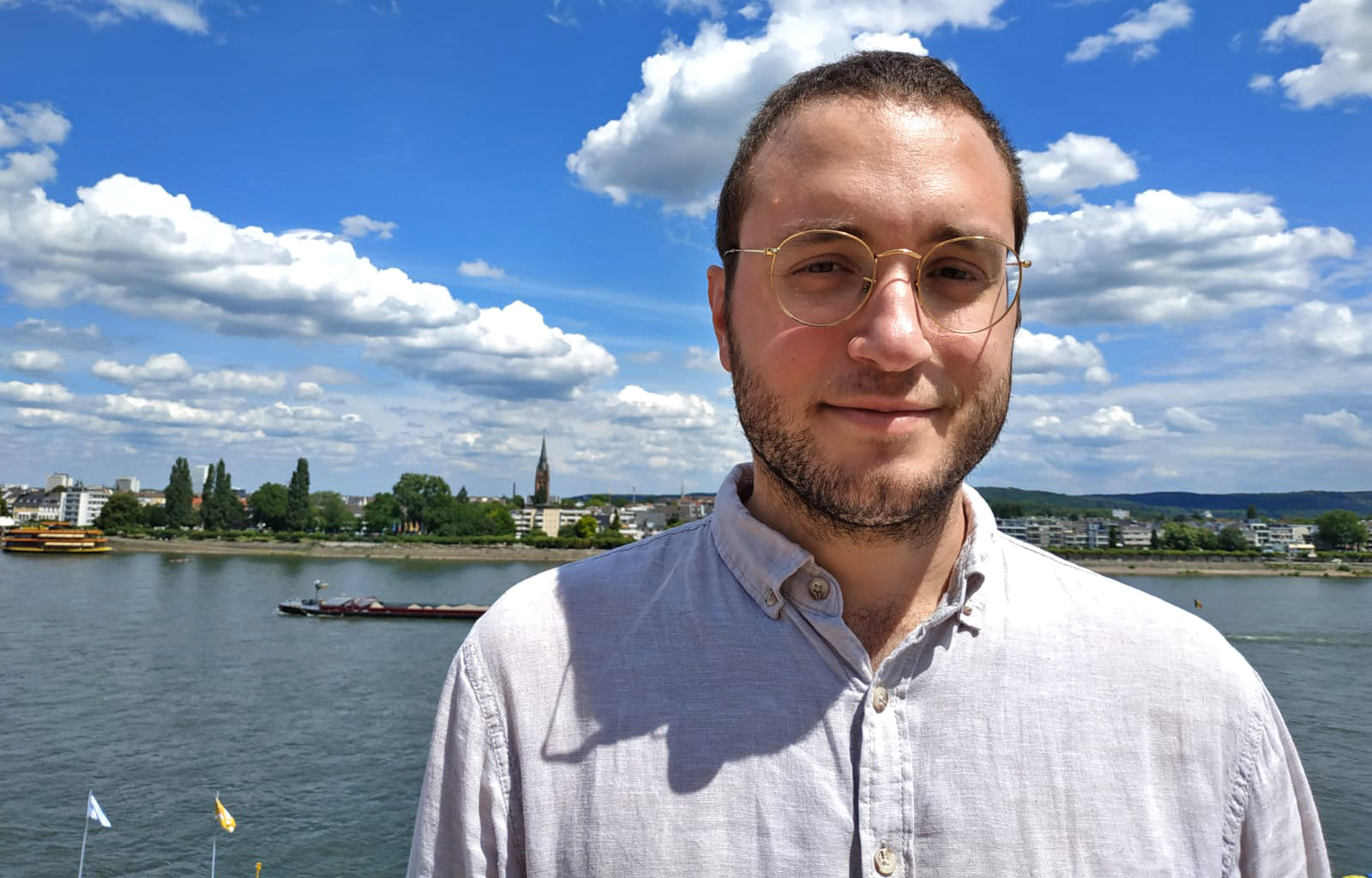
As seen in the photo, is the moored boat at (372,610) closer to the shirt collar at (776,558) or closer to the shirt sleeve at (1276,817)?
the shirt collar at (776,558)

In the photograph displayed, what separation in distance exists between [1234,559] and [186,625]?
252ft

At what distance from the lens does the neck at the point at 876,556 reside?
121 cm

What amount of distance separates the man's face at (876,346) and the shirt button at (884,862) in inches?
14.9

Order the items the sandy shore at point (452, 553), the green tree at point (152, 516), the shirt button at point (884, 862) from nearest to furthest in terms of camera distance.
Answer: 1. the shirt button at point (884, 862)
2. the sandy shore at point (452, 553)
3. the green tree at point (152, 516)

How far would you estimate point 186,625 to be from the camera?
33.8m

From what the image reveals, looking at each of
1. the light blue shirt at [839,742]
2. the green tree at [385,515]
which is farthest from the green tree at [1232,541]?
the light blue shirt at [839,742]

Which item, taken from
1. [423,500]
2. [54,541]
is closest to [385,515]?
[423,500]

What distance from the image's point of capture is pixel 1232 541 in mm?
90000

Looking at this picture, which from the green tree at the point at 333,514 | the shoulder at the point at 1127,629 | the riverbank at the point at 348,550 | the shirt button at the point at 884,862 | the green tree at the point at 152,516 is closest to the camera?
the shirt button at the point at 884,862

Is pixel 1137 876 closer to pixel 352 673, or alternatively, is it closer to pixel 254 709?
pixel 254 709

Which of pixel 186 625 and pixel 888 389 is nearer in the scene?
pixel 888 389

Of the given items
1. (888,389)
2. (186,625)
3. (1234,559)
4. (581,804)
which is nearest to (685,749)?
(581,804)

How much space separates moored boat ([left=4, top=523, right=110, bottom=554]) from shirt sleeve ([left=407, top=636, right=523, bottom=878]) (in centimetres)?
8052

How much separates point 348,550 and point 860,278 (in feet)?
257
